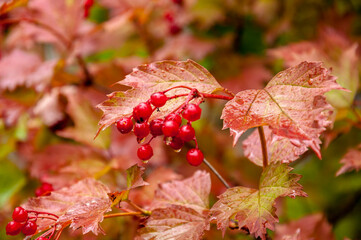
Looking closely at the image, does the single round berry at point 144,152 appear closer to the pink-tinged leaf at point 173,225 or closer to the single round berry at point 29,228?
the pink-tinged leaf at point 173,225

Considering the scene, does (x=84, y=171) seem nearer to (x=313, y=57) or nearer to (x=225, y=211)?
(x=225, y=211)

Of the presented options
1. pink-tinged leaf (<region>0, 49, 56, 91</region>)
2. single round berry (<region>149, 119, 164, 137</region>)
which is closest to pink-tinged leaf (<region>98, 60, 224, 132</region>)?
single round berry (<region>149, 119, 164, 137</region>)

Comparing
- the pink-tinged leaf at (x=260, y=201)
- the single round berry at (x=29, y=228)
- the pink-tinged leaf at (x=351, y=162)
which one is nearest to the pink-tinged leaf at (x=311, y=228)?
the pink-tinged leaf at (x=351, y=162)

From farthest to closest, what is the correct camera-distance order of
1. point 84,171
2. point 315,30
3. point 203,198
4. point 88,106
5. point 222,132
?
point 222,132, point 315,30, point 88,106, point 84,171, point 203,198

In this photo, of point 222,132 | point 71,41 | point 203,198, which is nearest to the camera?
point 203,198

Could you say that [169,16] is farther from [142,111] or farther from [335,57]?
[142,111]

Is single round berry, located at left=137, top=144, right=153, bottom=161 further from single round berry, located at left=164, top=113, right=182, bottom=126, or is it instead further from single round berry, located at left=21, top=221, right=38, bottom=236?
Result: single round berry, located at left=21, top=221, right=38, bottom=236

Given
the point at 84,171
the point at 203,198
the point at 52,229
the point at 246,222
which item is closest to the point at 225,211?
the point at 246,222
